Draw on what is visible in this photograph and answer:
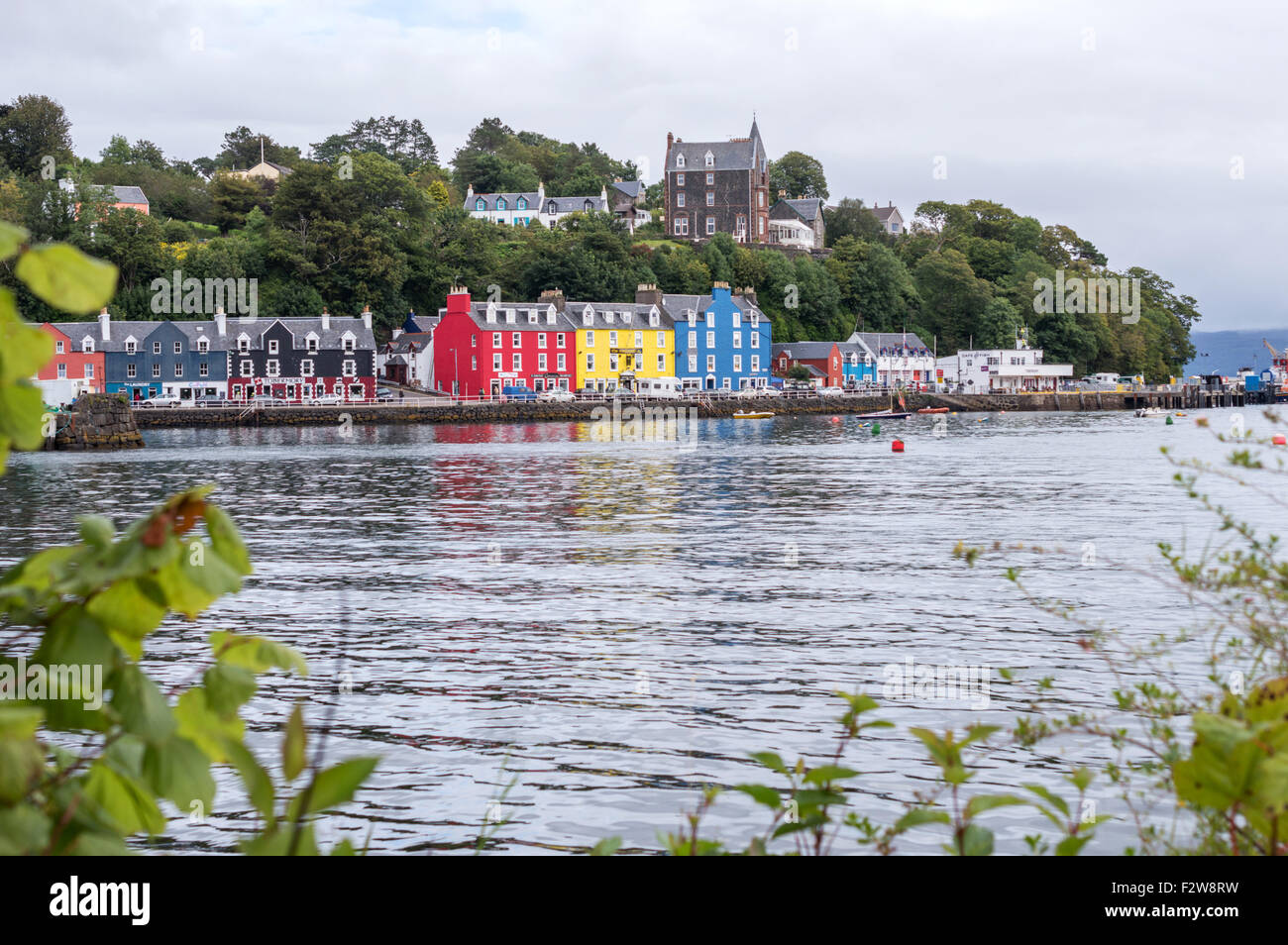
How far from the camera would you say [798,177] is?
171500 millimetres

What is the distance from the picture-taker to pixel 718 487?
40.5 m

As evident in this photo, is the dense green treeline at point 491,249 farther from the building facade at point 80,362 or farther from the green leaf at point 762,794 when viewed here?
the green leaf at point 762,794

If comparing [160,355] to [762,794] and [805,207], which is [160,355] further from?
[762,794]

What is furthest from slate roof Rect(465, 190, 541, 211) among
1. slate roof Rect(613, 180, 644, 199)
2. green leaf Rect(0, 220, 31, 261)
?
green leaf Rect(0, 220, 31, 261)

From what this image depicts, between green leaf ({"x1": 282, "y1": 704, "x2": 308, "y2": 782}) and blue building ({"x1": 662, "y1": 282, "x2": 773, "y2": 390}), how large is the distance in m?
111

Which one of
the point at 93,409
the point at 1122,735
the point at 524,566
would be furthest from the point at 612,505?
the point at 93,409

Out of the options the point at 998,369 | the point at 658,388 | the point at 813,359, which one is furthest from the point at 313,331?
the point at 998,369

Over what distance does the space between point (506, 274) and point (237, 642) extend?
386ft

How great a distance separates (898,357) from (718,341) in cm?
2472

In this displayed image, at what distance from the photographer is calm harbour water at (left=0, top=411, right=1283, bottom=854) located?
10414mm

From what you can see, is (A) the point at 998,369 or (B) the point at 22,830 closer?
(B) the point at 22,830
